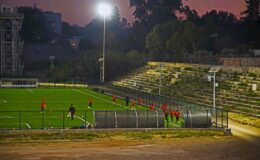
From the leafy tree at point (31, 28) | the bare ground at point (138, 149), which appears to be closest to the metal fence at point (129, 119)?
the bare ground at point (138, 149)

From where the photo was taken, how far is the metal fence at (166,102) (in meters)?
42.3

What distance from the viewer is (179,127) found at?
125 feet

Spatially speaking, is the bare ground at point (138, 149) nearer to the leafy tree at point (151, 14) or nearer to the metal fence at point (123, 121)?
the metal fence at point (123, 121)

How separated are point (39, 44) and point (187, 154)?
370ft

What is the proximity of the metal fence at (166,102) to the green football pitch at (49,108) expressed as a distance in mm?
1826

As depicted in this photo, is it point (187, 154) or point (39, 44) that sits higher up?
point (39, 44)

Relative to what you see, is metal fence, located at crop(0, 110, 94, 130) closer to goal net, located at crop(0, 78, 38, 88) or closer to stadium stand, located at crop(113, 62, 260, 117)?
stadium stand, located at crop(113, 62, 260, 117)

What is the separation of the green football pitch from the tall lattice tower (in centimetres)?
2756

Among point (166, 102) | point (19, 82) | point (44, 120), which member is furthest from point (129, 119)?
point (19, 82)

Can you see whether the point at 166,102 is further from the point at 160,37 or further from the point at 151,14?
the point at 151,14

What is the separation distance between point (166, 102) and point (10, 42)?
59.0 metres

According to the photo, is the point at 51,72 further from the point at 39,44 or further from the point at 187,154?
the point at 187,154

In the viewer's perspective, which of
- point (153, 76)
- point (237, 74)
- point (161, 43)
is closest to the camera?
point (237, 74)

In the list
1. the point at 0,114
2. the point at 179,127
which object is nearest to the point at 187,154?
the point at 179,127
